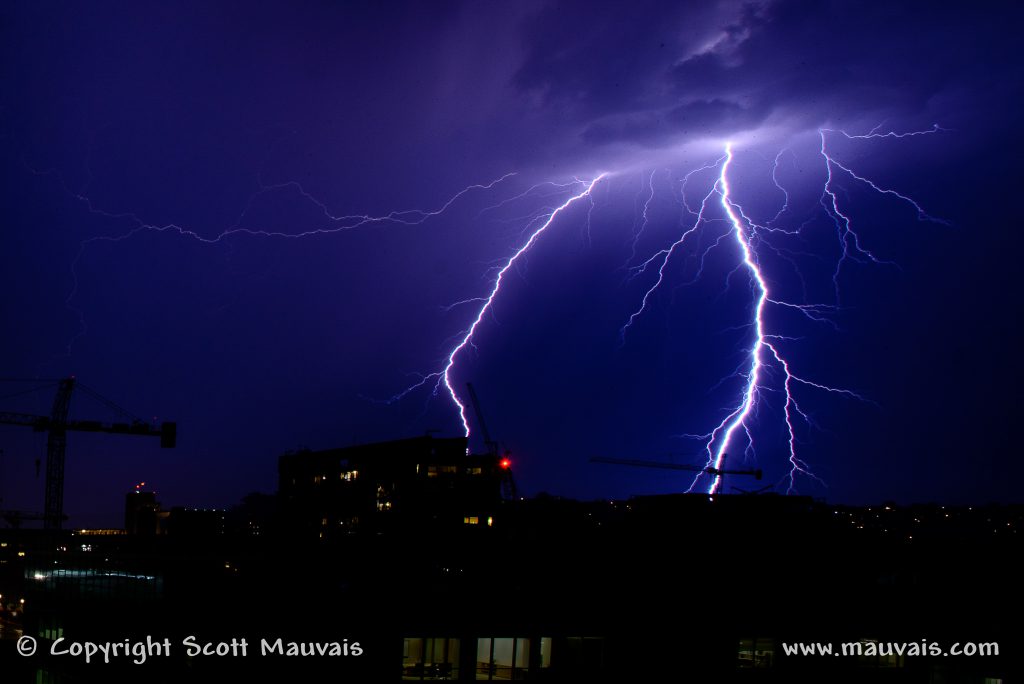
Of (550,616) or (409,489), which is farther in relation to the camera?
(409,489)

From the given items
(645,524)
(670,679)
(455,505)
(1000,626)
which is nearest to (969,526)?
(455,505)

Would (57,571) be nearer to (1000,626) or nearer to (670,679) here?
(670,679)

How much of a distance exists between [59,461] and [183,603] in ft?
185

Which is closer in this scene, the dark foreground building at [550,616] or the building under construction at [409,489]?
the dark foreground building at [550,616]

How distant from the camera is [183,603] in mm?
13500

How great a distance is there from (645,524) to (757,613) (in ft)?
33.0

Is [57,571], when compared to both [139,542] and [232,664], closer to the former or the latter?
[232,664]

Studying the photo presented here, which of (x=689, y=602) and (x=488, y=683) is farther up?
(x=689, y=602)

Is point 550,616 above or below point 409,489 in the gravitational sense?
below

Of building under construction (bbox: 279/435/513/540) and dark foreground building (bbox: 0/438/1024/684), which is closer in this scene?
dark foreground building (bbox: 0/438/1024/684)

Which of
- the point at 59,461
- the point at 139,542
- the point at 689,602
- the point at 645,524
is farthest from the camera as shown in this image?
→ the point at 59,461

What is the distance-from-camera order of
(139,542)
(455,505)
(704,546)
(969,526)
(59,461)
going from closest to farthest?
(704,546), (139,542), (455,505), (59,461), (969,526)

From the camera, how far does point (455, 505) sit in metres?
53.6

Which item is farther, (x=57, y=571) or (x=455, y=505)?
(x=455, y=505)
